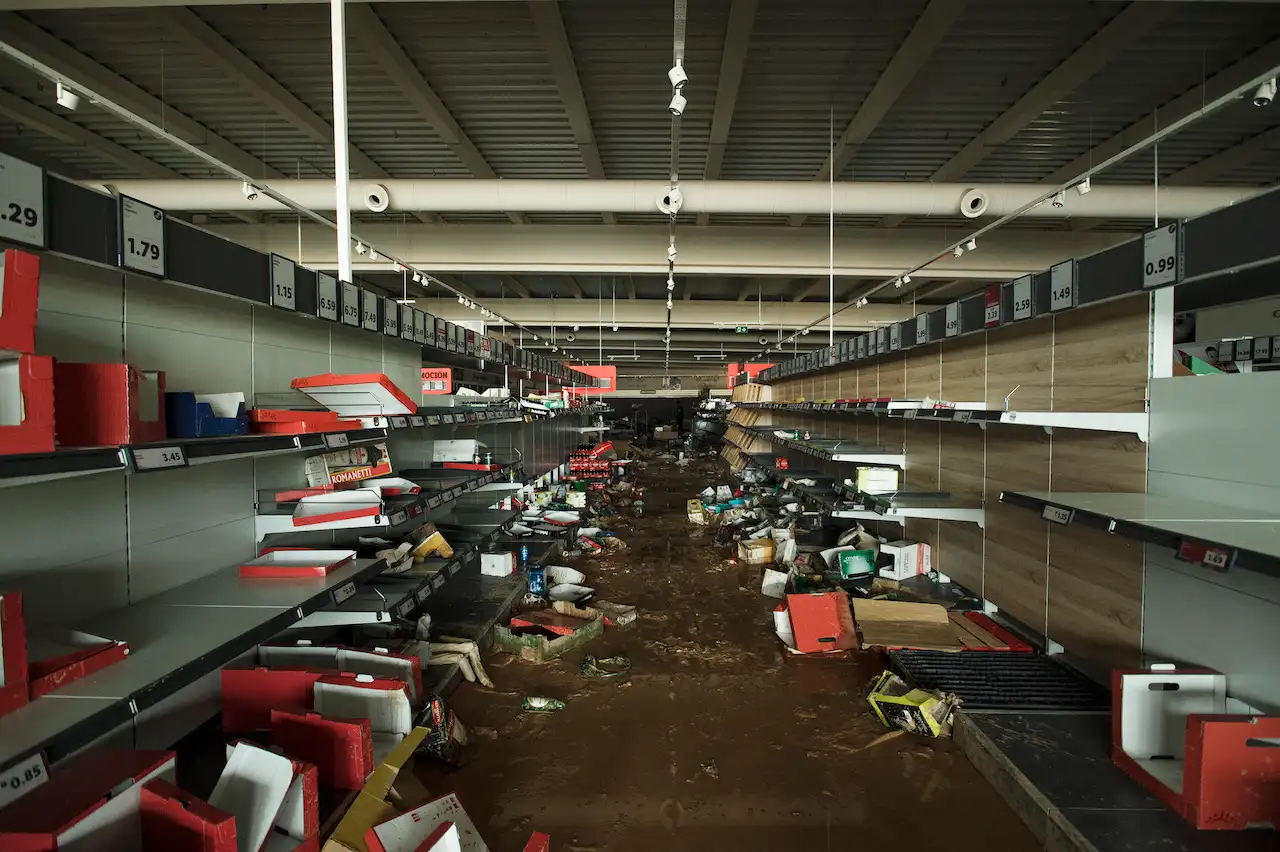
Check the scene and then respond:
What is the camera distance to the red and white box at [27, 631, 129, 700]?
1.42 meters

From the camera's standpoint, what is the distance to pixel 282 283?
2.41m

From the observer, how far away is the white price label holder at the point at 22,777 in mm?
1093

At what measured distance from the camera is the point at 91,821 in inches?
50.8

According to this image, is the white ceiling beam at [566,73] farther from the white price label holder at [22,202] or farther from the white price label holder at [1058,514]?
the white price label holder at [1058,514]

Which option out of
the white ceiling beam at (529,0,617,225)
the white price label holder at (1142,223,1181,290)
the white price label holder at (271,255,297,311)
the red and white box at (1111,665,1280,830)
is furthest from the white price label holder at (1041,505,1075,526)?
the white ceiling beam at (529,0,617,225)

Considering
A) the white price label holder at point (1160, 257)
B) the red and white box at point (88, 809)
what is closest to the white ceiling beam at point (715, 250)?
the white price label holder at point (1160, 257)

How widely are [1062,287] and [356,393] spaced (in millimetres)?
3667

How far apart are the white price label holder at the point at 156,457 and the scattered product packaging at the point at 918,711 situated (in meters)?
3.23

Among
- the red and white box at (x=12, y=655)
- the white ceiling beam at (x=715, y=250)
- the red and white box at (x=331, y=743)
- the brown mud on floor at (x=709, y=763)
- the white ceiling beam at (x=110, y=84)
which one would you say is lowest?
the brown mud on floor at (x=709, y=763)

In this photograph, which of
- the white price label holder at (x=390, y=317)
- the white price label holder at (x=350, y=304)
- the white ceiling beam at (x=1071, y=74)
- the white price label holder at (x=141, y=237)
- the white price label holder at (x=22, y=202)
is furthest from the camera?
the white ceiling beam at (x=1071, y=74)

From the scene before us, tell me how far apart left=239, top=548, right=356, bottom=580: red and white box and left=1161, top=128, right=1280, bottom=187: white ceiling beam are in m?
8.08

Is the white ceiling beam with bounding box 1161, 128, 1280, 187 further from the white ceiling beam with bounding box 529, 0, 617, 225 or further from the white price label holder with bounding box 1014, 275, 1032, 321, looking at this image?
the white ceiling beam with bounding box 529, 0, 617, 225

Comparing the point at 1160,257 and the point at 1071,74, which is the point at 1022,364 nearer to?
the point at 1160,257

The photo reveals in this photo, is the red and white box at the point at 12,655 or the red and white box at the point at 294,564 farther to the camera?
the red and white box at the point at 294,564
